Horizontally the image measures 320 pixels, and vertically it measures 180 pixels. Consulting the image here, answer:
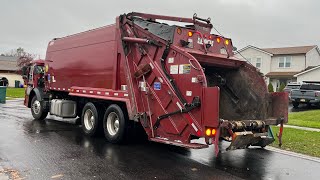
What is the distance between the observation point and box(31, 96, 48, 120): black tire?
43.8 feet

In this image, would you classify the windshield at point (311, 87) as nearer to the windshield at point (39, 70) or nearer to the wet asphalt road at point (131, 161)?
the wet asphalt road at point (131, 161)

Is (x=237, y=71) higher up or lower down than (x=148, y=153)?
higher up

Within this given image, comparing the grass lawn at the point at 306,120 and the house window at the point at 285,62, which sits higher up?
the house window at the point at 285,62

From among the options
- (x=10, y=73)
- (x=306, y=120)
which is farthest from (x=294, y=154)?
(x=10, y=73)

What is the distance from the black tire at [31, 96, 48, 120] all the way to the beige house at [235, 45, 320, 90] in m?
31.2

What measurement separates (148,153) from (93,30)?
413cm

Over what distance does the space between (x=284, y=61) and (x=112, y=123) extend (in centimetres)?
3555

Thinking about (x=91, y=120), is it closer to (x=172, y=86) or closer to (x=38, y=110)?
(x=172, y=86)

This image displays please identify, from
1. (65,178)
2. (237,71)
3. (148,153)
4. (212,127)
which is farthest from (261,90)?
(65,178)

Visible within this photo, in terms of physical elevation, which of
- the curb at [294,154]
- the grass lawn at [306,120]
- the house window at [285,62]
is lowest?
the curb at [294,154]

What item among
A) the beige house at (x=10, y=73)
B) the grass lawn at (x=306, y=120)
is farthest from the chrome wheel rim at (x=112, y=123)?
the beige house at (x=10, y=73)

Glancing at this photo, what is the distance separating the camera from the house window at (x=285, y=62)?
40.6 meters

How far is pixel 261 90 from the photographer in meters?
8.24

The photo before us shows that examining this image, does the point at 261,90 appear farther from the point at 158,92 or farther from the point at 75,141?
the point at 75,141
